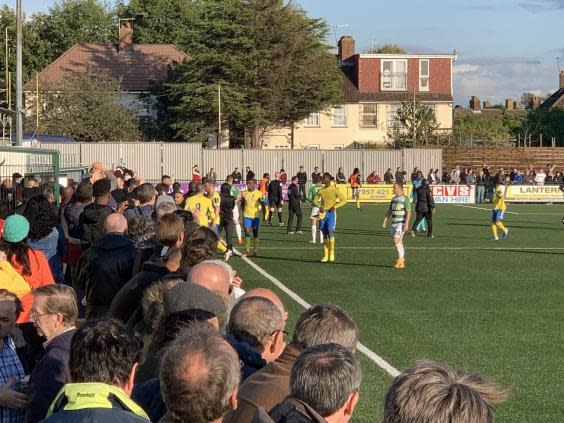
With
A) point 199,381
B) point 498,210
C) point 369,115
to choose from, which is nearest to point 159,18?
point 369,115

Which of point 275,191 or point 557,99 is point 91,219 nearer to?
point 275,191

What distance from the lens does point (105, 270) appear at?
8812 millimetres

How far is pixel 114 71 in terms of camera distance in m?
75.9

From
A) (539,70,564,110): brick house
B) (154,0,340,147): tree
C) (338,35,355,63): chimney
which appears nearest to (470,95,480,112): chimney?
(539,70,564,110): brick house

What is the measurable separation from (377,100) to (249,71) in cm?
1477

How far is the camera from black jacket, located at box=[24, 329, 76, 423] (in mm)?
Result: 5055

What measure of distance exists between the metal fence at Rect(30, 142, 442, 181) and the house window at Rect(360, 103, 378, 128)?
18.4 m

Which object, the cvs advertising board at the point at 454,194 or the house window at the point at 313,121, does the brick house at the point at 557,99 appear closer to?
the house window at the point at 313,121

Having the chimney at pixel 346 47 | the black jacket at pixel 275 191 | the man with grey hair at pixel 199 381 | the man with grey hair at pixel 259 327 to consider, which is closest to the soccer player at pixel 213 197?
the black jacket at pixel 275 191

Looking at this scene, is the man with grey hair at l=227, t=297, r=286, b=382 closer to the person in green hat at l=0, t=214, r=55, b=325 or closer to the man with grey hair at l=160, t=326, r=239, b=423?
the man with grey hair at l=160, t=326, r=239, b=423

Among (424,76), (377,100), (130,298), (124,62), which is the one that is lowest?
(130,298)

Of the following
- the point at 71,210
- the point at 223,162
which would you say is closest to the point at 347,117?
the point at 223,162

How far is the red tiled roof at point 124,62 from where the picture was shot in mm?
74938

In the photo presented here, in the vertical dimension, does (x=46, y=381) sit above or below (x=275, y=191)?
above
